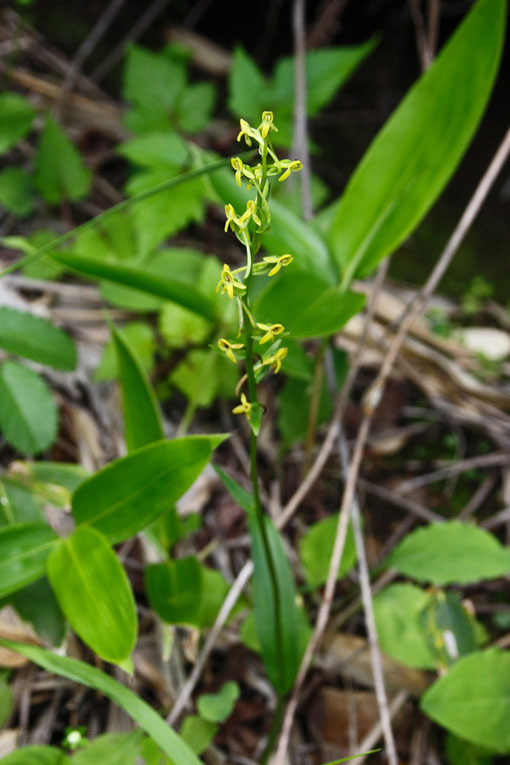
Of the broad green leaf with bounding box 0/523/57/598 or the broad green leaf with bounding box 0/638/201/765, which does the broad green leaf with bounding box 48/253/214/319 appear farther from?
the broad green leaf with bounding box 0/638/201/765

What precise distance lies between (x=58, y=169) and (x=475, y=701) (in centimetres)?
123

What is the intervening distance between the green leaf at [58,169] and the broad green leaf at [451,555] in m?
0.96

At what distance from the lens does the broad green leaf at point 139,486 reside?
0.72 m

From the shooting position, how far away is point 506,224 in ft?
5.77

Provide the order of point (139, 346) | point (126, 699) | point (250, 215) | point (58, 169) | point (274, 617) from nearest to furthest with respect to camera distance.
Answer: point (250, 215), point (126, 699), point (274, 617), point (139, 346), point (58, 169)

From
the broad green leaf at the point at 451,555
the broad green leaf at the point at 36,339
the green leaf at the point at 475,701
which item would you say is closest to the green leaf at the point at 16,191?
the broad green leaf at the point at 36,339

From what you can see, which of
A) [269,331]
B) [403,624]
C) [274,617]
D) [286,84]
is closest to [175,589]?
[274,617]

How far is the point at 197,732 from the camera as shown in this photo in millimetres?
895

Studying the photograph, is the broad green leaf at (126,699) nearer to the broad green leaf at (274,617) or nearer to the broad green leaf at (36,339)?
the broad green leaf at (274,617)

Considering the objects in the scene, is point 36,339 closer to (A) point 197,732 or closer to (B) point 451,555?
(A) point 197,732

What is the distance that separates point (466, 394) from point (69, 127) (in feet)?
3.82

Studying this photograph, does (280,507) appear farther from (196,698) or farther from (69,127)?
(69,127)

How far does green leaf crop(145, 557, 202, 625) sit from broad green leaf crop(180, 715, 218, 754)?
13 centimetres

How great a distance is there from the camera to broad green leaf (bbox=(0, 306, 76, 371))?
962 mm
